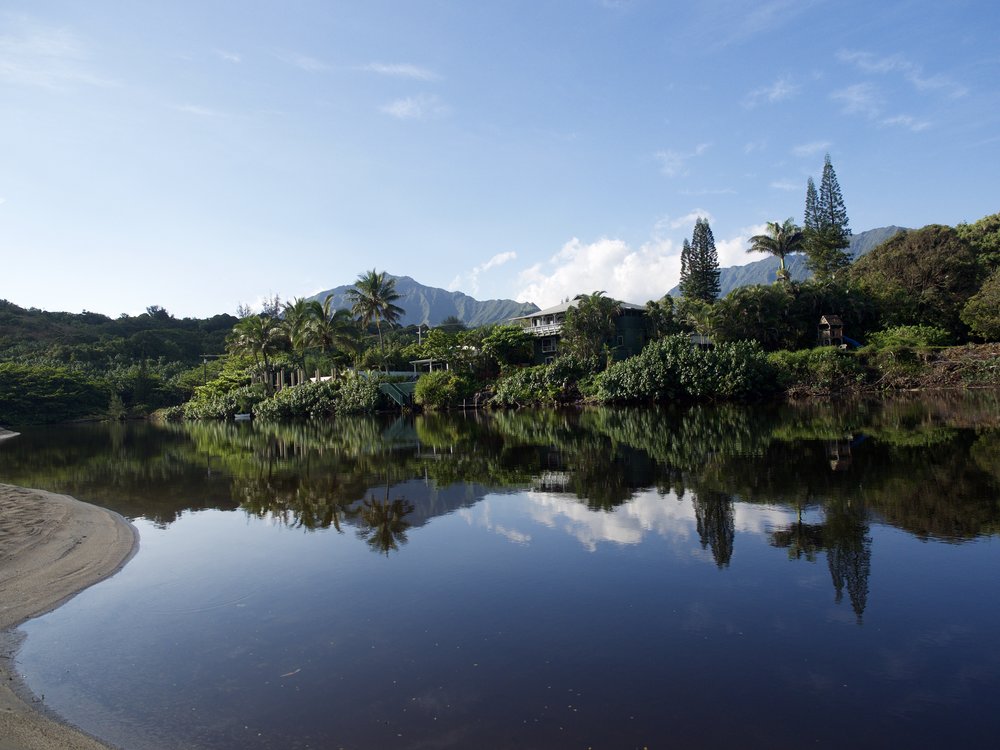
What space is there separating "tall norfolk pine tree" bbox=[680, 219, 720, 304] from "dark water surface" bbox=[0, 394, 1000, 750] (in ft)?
183

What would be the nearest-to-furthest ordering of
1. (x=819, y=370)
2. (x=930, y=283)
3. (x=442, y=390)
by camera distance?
(x=819, y=370)
(x=930, y=283)
(x=442, y=390)

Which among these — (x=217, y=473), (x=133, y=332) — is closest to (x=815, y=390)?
(x=217, y=473)

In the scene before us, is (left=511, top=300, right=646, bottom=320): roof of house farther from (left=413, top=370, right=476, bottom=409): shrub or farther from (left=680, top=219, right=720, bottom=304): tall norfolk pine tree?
(left=680, top=219, right=720, bottom=304): tall norfolk pine tree

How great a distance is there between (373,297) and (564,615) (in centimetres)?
4628

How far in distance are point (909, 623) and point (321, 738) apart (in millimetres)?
5227

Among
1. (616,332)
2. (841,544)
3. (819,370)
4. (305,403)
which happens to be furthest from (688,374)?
(305,403)

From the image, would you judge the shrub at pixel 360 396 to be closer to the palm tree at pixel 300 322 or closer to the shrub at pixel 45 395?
Answer: the palm tree at pixel 300 322

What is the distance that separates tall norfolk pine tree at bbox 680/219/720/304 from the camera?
68.5m

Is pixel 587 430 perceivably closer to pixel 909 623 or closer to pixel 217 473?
pixel 217 473

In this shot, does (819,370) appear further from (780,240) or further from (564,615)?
(564,615)

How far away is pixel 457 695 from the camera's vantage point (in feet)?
16.4

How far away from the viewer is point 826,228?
62.1 metres

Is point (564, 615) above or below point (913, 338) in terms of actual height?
below

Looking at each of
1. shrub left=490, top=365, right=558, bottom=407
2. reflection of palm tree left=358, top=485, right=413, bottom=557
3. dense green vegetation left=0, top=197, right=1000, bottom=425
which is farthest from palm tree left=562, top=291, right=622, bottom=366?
reflection of palm tree left=358, top=485, right=413, bottom=557
